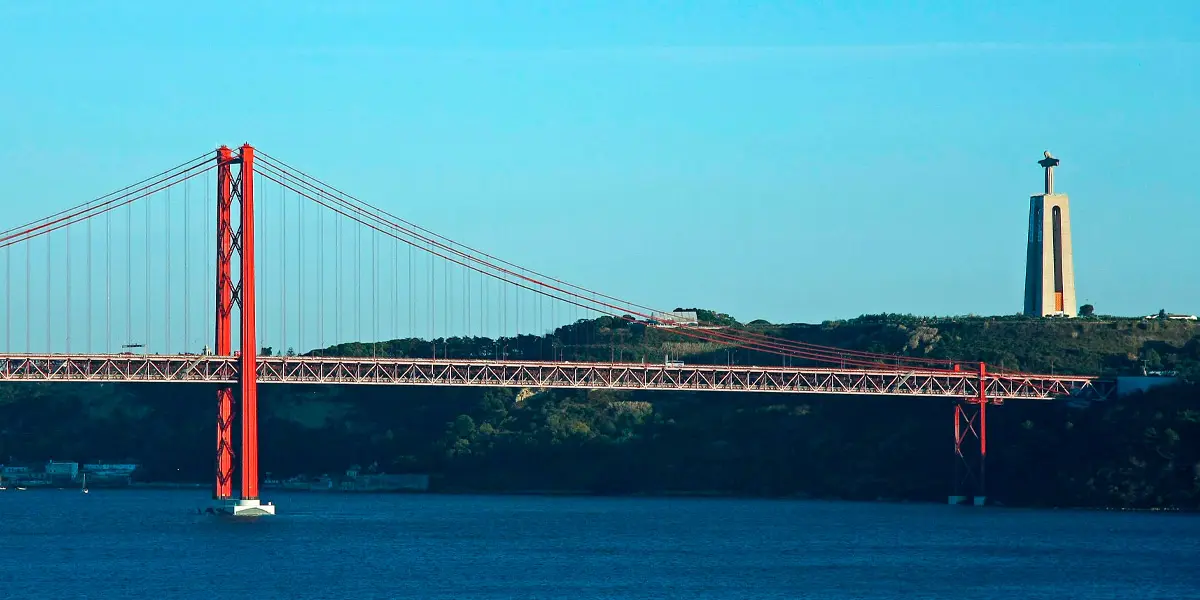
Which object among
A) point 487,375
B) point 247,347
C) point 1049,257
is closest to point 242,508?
point 247,347

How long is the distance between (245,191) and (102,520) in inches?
852

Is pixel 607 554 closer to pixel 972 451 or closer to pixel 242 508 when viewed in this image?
pixel 242 508

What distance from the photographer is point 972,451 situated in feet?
333

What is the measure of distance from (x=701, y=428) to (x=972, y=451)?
2585 cm

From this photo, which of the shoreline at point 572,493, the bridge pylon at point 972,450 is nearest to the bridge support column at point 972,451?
the bridge pylon at point 972,450

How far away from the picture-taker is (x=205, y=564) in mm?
64875

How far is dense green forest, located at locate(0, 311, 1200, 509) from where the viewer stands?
9725 cm

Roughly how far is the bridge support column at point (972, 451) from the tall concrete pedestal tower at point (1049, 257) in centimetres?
2658

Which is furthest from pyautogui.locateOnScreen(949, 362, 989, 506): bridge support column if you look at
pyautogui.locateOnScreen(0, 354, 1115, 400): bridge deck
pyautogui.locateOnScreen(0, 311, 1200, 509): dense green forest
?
pyautogui.locateOnScreen(0, 311, 1200, 509): dense green forest

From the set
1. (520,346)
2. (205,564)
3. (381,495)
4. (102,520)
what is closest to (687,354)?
(520,346)

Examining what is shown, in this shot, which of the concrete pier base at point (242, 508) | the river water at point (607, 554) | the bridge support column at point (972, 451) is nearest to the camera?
the river water at point (607, 554)

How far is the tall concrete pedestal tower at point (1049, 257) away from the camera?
411ft

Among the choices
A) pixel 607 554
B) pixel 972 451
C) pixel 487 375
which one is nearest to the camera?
pixel 607 554

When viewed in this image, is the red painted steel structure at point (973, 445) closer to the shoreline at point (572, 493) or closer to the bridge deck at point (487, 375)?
the bridge deck at point (487, 375)
